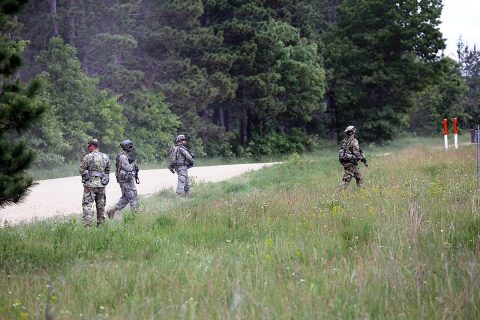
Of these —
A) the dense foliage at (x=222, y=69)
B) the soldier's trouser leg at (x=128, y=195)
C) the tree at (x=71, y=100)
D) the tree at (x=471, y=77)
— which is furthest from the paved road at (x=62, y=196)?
the tree at (x=471, y=77)

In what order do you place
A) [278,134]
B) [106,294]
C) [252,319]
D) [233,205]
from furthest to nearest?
[278,134]
[233,205]
[106,294]
[252,319]

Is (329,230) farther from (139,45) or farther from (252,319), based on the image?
(139,45)

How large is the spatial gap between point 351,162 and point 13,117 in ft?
28.4

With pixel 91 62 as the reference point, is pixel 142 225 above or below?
below

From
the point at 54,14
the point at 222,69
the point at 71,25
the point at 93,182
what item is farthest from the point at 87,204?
the point at 222,69

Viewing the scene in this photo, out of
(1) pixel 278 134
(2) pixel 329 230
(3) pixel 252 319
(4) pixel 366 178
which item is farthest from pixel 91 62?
(3) pixel 252 319

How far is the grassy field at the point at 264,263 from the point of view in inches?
171

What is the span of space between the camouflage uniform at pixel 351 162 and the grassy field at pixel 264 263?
10.2 ft

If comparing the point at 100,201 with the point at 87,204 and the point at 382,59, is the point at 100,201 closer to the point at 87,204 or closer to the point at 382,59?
the point at 87,204

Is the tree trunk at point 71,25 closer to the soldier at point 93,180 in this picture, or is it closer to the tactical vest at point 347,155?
the tactical vest at point 347,155

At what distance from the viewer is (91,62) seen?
108 feet

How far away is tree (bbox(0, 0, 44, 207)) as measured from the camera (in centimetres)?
658

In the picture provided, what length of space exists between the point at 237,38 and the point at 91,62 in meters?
11.1

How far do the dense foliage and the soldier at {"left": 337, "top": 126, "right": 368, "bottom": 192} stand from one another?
53.1 ft
